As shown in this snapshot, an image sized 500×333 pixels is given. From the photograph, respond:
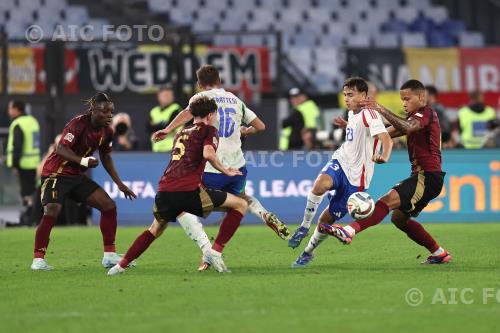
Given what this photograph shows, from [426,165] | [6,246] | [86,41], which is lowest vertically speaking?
[6,246]

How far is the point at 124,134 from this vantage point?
20.3 metres

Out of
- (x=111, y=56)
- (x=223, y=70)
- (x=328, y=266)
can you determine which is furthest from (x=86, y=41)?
(x=328, y=266)

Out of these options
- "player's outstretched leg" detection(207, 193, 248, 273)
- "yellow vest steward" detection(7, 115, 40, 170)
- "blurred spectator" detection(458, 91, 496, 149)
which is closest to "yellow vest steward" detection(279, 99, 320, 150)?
"blurred spectator" detection(458, 91, 496, 149)

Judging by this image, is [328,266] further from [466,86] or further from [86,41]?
[466,86]

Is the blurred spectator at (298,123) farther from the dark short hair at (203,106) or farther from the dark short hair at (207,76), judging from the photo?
the dark short hair at (203,106)

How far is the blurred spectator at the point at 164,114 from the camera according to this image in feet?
66.0

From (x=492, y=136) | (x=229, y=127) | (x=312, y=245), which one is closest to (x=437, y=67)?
(x=492, y=136)

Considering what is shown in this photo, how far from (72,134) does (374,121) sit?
10.0 ft

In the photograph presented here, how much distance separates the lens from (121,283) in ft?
35.1

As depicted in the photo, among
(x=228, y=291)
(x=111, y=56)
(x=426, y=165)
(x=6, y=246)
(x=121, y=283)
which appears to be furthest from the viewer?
(x=111, y=56)

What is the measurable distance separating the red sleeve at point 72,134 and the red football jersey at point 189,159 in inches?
59.2

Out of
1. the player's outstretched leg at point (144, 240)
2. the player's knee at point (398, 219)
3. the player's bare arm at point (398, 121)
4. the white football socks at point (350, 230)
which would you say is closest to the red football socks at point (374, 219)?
the white football socks at point (350, 230)

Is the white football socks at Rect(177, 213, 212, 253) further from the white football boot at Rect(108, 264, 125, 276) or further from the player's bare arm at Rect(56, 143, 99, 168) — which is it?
the player's bare arm at Rect(56, 143, 99, 168)

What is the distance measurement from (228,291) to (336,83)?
19.8 m
